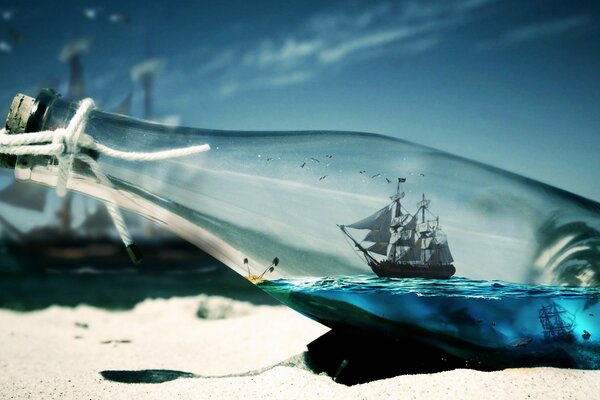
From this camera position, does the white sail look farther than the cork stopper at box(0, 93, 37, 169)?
Yes

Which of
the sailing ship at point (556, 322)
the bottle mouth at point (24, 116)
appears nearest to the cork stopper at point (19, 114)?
the bottle mouth at point (24, 116)

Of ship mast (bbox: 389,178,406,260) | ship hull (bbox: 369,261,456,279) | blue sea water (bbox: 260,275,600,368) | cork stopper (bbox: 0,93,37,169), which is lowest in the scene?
blue sea water (bbox: 260,275,600,368)

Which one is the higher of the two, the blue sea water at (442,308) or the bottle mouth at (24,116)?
the bottle mouth at (24,116)

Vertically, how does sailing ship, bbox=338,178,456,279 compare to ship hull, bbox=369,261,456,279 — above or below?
above

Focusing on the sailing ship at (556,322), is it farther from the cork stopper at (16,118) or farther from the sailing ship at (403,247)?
the cork stopper at (16,118)

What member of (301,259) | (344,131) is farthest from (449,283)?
(344,131)

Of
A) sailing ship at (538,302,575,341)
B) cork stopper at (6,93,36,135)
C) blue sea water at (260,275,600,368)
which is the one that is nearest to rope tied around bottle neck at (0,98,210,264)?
cork stopper at (6,93,36,135)

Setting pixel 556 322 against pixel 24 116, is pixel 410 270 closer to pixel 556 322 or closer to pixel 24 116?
pixel 556 322

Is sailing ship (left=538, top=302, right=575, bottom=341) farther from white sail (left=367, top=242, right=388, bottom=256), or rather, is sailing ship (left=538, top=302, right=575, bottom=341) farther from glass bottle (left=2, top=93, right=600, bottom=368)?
white sail (left=367, top=242, right=388, bottom=256)

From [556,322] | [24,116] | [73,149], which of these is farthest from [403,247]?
[24,116]
